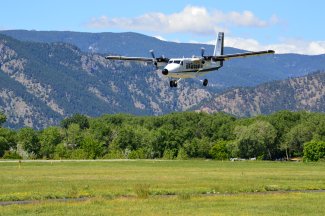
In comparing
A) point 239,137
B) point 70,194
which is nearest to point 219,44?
point 70,194

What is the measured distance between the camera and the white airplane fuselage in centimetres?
7075

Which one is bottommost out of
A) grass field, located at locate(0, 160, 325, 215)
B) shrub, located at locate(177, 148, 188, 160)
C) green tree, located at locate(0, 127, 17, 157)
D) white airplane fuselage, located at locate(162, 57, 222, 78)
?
shrub, located at locate(177, 148, 188, 160)

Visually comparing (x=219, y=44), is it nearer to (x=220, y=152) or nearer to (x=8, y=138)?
(x=220, y=152)

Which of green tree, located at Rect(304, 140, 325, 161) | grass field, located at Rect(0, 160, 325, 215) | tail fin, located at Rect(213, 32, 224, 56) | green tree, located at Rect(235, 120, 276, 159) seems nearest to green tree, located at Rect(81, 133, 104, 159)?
green tree, located at Rect(235, 120, 276, 159)

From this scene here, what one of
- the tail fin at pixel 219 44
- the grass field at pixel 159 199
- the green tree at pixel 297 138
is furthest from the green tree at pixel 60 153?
the grass field at pixel 159 199

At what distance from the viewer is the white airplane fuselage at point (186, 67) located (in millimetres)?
70750

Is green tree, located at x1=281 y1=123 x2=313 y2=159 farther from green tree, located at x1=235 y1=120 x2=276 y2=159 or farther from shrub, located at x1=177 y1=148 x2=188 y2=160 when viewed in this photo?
shrub, located at x1=177 y1=148 x2=188 y2=160

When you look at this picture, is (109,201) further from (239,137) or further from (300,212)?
(239,137)

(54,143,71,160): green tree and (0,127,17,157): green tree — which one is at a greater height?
(0,127,17,157): green tree

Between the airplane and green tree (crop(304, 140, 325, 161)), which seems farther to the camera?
green tree (crop(304, 140, 325, 161))

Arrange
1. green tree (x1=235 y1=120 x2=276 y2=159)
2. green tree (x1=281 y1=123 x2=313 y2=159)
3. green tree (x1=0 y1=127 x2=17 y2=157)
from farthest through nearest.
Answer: green tree (x1=281 y1=123 x2=313 y2=159) < green tree (x1=235 y1=120 x2=276 y2=159) < green tree (x1=0 y1=127 x2=17 y2=157)

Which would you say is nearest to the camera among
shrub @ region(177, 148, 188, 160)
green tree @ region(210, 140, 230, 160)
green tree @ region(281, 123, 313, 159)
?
shrub @ region(177, 148, 188, 160)

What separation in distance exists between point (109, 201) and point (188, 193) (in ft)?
29.3

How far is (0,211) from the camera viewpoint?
137ft
